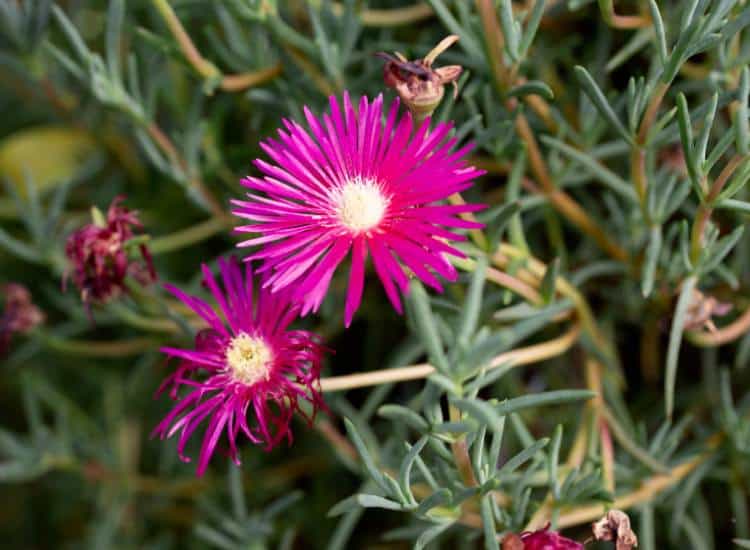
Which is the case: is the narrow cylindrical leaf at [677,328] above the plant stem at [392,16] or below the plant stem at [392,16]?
below

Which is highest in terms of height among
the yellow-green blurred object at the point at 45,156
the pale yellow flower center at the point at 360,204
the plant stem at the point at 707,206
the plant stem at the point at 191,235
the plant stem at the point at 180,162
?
the yellow-green blurred object at the point at 45,156

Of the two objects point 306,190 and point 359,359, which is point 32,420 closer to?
point 359,359

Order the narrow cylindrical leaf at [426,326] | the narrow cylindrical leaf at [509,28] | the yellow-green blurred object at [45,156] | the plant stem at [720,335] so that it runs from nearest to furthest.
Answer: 1. the narrow cylindrical leaf at [426,326]
2. the narrow cylindrical leaf at [509,28]
3. the plant stem at [720,335]
4. the yellow-green blurred object at [45,156]

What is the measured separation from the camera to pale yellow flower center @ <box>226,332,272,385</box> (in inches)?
19.5

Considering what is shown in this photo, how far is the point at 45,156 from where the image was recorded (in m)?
0.87

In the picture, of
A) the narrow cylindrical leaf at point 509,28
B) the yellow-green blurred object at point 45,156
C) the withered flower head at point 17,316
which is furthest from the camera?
the yellow-green blurred object at point 45,156

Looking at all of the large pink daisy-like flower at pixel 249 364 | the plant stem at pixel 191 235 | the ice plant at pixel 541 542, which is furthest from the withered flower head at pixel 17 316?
the ice plant at pixel 541 542

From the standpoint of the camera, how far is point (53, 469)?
0.88 m

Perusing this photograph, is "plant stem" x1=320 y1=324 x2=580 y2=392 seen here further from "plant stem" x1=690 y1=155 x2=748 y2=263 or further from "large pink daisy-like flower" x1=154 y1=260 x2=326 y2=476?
"plant stem" x1=690 y1=155 x2=748 y2=263

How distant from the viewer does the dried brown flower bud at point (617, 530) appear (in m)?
0.45

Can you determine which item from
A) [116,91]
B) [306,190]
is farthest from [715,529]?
[116,91]

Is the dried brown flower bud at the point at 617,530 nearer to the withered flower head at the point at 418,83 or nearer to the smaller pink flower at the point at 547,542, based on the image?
the smaller pink flower at the point at 547,542

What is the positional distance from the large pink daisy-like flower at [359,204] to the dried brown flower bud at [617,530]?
0.16 metres

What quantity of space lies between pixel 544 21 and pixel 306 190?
10.5 inches
